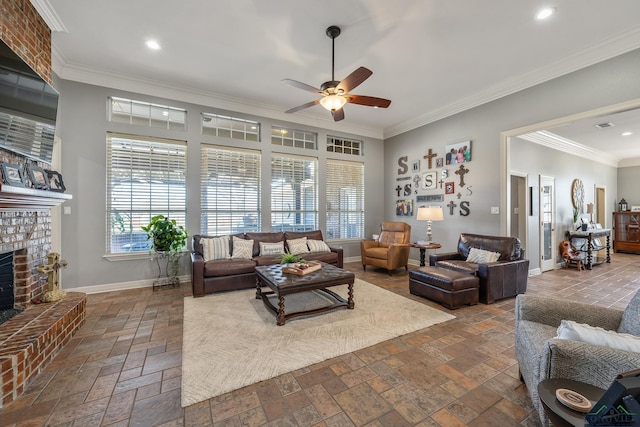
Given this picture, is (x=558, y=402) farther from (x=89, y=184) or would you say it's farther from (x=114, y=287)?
(x=89, y=184)

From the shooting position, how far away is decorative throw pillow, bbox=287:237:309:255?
4.84 meters

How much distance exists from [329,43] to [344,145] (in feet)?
10.5

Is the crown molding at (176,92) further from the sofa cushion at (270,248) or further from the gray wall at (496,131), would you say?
the sofa cushion at (270,248)

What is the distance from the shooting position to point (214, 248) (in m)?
4.27

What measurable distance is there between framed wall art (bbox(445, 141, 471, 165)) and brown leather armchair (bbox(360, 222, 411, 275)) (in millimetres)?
1533

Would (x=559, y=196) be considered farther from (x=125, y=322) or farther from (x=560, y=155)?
(x=125, y=322)

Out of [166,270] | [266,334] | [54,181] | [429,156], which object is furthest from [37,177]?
[429,156]

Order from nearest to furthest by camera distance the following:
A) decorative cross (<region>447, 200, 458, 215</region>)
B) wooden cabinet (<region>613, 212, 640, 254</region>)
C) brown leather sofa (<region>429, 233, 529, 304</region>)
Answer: brown leather sofa (<region>429, 233, 529, 304</region>), decorative cross (<region>447, 200, 458, 215</region>), wooden cabinet (<region>613, 212, 640, 254</region>)

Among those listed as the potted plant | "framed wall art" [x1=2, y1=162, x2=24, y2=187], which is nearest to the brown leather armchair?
the potted plant

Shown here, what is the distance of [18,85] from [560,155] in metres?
8.96

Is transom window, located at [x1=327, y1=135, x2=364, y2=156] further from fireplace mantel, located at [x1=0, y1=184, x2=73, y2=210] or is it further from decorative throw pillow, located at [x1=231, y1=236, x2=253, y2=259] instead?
fireplace mantel, located at [x1=0, y1=184, x2=73, y2=210]

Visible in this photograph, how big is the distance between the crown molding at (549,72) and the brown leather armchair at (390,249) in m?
2.41

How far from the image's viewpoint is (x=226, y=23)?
2.94 meters

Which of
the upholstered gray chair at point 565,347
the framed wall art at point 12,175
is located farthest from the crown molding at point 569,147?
the framed wall art at point 12,175
